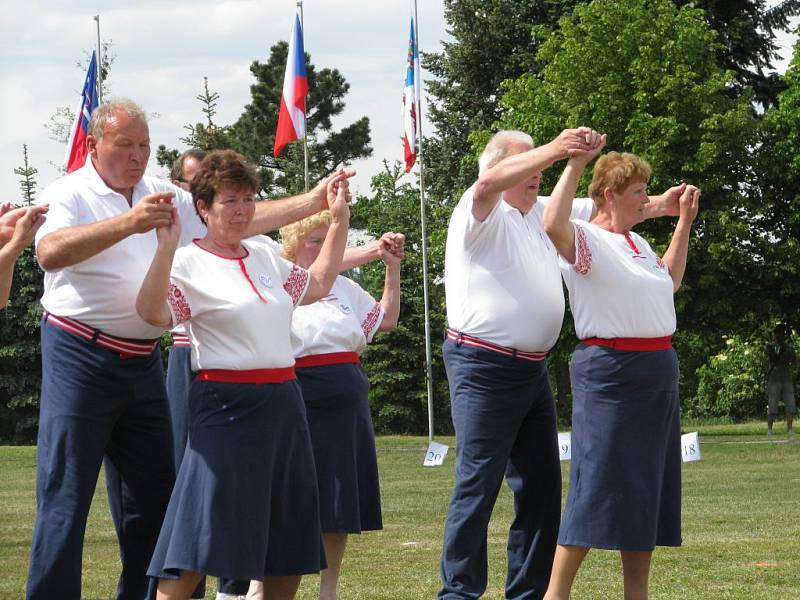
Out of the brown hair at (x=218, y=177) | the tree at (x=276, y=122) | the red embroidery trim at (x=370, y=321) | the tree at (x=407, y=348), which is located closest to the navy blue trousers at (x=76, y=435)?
the brown hair at (x=218, y=177)

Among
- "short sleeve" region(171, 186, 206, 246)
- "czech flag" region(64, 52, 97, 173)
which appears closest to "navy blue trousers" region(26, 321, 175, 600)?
"short sleeve" region(171, 186, 206, 246)

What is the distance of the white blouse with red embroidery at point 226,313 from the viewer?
5055mm

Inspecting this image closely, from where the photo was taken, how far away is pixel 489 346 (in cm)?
632

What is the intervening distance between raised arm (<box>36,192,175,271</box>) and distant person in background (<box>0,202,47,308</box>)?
0.07m

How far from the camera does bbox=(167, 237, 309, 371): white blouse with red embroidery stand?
16.6 feet

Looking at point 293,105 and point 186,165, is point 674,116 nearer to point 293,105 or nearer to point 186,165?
point 293,105

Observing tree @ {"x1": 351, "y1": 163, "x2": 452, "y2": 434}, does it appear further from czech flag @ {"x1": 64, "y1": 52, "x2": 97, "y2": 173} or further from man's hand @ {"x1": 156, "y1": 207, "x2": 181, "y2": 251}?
man's hand @ {"x1": 156, "y1": 207, "x2": 181, "y2": 251}

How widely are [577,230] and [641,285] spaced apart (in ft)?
1.27

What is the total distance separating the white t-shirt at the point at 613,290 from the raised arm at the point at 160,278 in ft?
6.58

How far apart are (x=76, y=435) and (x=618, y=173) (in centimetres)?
274

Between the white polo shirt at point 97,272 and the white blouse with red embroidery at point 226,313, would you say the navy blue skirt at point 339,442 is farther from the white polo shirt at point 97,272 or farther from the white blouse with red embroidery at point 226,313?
the white blouse with red embroidery at point 226,313

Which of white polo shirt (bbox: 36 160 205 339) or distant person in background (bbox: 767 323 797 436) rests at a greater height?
white polo shirt (bbox: 36 160 205 339)

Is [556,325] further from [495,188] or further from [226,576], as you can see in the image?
[226,576]

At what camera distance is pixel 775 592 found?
7.44 meters
